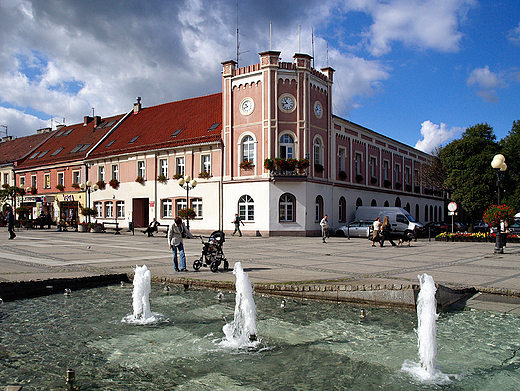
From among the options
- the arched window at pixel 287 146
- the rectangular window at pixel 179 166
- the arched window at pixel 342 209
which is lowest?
the arched window at pixel 342 209

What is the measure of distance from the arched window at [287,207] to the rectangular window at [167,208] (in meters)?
11.2

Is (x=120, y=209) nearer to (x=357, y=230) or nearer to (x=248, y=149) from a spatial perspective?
(x=248, y=149)

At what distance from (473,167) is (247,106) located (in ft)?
70.3

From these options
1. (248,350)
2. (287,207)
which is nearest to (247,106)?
(287,207)

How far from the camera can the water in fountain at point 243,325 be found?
21.8 feet

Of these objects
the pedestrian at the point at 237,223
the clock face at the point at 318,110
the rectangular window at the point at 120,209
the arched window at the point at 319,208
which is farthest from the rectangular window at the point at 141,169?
the clock face at the point at 318,110

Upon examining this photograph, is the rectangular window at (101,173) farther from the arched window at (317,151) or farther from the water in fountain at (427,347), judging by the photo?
the water in fountain at (427,347)

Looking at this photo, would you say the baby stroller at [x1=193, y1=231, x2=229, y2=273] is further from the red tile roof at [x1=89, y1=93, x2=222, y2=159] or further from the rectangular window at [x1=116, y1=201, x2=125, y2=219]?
the rectangular window at [x1=116, y1=201, x2=125, y2=219]

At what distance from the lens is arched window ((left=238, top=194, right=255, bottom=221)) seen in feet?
111

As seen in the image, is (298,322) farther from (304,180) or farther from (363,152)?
(363,152)

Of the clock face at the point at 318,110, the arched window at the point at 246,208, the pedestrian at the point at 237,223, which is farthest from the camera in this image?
the clock face at the point at 318,110

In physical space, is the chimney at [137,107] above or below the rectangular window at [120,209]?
above

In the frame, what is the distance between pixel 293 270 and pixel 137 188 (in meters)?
Result: 31.3

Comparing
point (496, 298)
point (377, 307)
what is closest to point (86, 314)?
point (377, 307)
